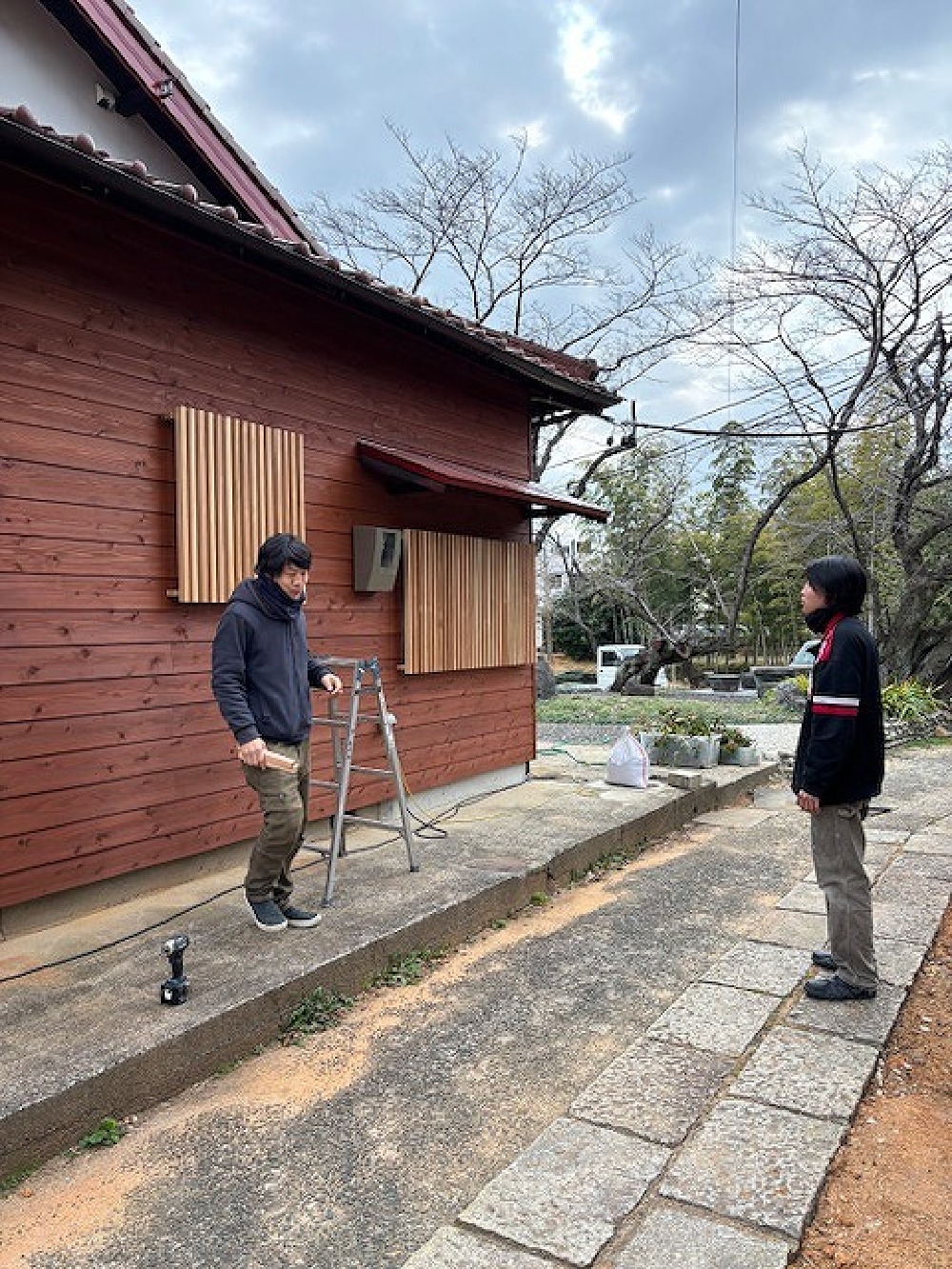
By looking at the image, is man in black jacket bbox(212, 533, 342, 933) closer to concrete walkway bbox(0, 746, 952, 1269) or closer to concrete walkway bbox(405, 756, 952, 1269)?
concrete walkway bbox(0, 746, 952, 1269)

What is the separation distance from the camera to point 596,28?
10.9 metres

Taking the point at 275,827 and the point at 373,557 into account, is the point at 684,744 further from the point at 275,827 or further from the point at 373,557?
the point at 275,827

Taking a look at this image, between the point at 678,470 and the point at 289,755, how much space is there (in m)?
20.8

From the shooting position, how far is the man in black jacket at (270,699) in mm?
3475

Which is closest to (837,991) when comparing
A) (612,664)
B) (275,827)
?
(275,827)

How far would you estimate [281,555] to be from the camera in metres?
3.59

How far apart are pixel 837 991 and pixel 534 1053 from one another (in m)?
1.26

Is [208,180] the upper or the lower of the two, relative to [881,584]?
upper

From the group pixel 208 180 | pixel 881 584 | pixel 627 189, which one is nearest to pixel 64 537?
pixel 208 180

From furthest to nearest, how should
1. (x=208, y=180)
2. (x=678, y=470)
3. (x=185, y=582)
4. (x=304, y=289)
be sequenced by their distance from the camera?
1. (x=678, y=470)
2. (x=208, y=180)
3. (x=304, y=289)
4. (x=185, y=582)

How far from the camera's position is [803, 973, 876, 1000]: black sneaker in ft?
11.0

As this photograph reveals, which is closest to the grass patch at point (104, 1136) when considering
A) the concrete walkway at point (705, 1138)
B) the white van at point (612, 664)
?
the concrete walkway at point (705, 1138)

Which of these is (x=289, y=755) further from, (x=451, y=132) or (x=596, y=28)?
(x=451, y=132)

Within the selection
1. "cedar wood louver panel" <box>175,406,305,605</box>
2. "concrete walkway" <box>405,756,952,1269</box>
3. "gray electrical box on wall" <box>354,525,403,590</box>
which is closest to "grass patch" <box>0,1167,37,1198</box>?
"concrete walkway" <box>405,756,952,1269</box>
